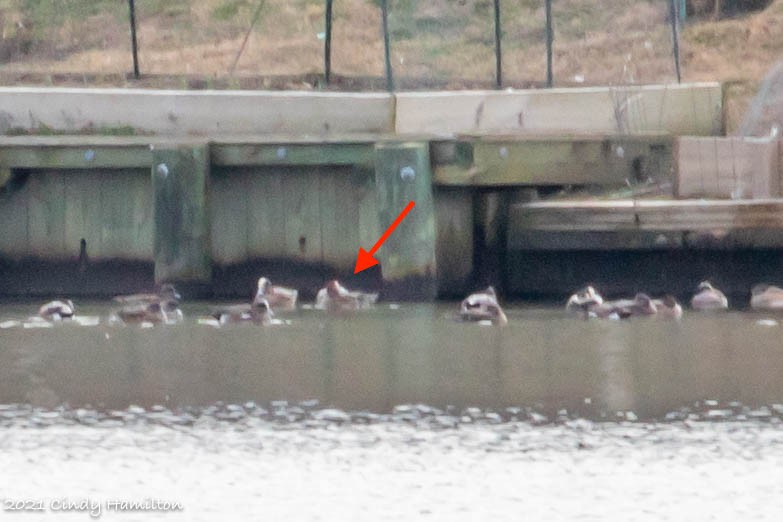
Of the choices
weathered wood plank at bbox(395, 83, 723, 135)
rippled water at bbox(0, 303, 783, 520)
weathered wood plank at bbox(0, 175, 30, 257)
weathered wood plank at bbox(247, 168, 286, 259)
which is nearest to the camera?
rippled water at bbox(0, 303, 783, 520)

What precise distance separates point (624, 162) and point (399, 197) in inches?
89.2

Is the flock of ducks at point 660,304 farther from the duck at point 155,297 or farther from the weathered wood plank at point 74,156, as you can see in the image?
the weathered wood plank at point 74,156

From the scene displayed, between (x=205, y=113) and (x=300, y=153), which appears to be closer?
(x=300, y=153)

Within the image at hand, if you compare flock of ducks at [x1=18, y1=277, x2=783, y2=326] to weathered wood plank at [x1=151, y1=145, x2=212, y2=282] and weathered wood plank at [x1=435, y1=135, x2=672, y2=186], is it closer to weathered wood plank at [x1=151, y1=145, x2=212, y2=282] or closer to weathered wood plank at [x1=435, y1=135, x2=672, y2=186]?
weathered wood plank at [x1=151, y1=145, x2=212, y2=282]

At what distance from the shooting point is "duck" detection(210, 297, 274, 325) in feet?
57.2

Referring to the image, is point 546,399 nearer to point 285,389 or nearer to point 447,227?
point 285,389

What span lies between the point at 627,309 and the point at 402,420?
568 cm

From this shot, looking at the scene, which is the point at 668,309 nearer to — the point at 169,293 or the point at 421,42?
the point at 169,293

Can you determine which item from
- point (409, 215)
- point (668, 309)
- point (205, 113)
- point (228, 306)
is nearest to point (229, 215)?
point (205, 113)

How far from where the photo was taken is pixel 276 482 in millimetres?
10477

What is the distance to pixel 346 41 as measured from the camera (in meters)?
30.5

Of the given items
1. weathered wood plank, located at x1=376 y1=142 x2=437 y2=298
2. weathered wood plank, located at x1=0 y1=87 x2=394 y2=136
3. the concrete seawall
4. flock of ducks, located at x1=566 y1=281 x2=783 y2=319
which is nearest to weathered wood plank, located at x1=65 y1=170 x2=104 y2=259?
the concrete seawall

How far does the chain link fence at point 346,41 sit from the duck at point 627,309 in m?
7.55

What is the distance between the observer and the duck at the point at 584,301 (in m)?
17.7
